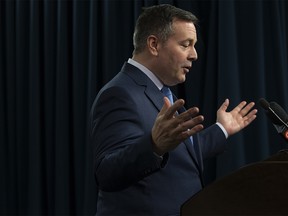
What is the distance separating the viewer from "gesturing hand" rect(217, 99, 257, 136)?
169 cm

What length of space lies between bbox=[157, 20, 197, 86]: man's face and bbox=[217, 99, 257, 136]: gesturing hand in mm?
253

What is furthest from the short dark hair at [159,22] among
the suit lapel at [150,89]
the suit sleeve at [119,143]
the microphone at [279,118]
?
the microphone at [279,118]

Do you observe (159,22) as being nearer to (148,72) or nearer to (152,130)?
(148,72)

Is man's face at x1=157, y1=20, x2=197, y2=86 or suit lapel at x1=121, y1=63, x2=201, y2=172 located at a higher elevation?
man's face at x1=157, y1=20, x2=197, y2=86

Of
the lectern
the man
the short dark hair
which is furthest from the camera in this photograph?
the short dark hair

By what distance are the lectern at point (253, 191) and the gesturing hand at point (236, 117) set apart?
950 mm

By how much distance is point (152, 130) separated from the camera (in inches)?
39.4

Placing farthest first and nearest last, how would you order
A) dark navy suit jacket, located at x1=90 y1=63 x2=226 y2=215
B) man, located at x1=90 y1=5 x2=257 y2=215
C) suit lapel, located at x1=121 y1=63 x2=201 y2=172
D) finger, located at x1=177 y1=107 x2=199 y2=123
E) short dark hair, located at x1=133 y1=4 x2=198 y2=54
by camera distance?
short dark hair, located at x1=133 y1=4 x2=198 y2=54 < suit lapel, located at x1=121 y1=63 x2=201 y2=172 < dark navy suit jacket, located at x1=90 y1=63 x2=226 y2=215 < man, located at x1=90 y1=5 x2=257 y2=215 < finger, located at x1=177 y1=107 x2=199 y2=123

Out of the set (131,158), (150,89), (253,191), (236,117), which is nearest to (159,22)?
(150,89)

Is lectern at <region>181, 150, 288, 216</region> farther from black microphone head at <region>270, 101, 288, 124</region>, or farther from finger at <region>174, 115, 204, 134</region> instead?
black microphone head at <region>270, 101, 288, 124</region>

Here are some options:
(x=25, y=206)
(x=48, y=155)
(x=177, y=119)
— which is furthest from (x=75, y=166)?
(x=177, y=119)

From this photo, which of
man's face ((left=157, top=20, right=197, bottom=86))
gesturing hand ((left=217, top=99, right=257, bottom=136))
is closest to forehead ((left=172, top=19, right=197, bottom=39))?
man's face ((left=157, top=20, right=197, bottom=86))

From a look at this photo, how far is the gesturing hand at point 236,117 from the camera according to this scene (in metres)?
1.69

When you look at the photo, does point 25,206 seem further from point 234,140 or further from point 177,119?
point 177,119
